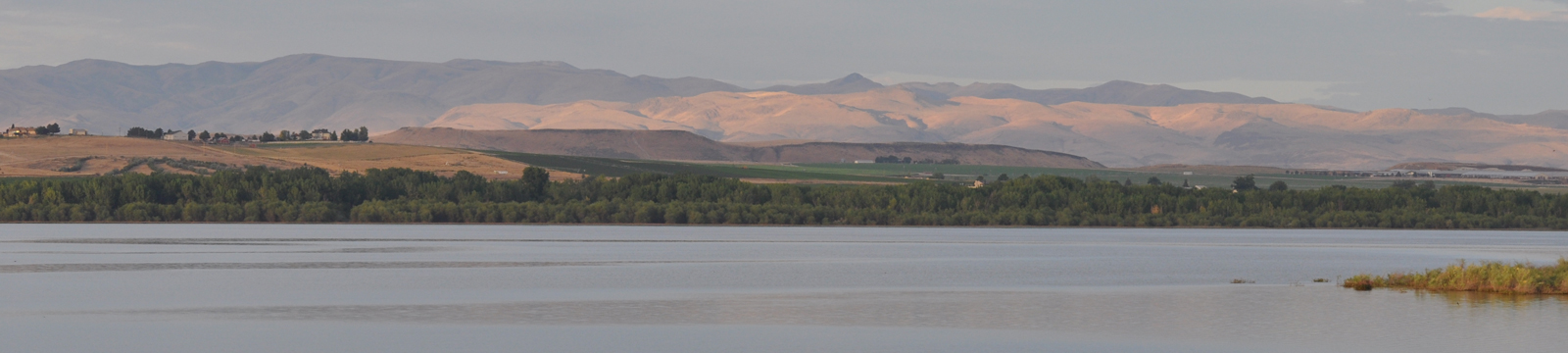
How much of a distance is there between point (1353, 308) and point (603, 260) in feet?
88.0

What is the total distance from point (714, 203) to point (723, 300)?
2905 inches

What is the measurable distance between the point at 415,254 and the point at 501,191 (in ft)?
191

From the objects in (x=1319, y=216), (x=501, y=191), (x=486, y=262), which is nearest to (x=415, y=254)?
(x=486, y=262)

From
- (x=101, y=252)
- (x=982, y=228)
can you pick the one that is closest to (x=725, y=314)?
(x=101, y=252)

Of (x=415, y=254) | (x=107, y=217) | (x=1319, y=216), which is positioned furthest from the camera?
(x=1319, y=216)

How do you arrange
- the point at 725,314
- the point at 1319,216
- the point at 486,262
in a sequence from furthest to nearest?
the point at 1319,216 < the point at 486,262 < the point at 725,314

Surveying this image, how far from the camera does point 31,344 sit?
25.7 m

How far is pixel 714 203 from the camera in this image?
359 feet

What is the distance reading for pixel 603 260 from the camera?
5391 cm

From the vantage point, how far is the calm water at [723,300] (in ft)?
88.5

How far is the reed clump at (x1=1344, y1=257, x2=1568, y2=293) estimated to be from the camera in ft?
121

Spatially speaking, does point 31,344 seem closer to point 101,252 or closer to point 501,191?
point 101,252

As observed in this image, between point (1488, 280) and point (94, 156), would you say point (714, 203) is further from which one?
point (1488, 280)

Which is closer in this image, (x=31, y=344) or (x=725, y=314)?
(x=31, y=344)
